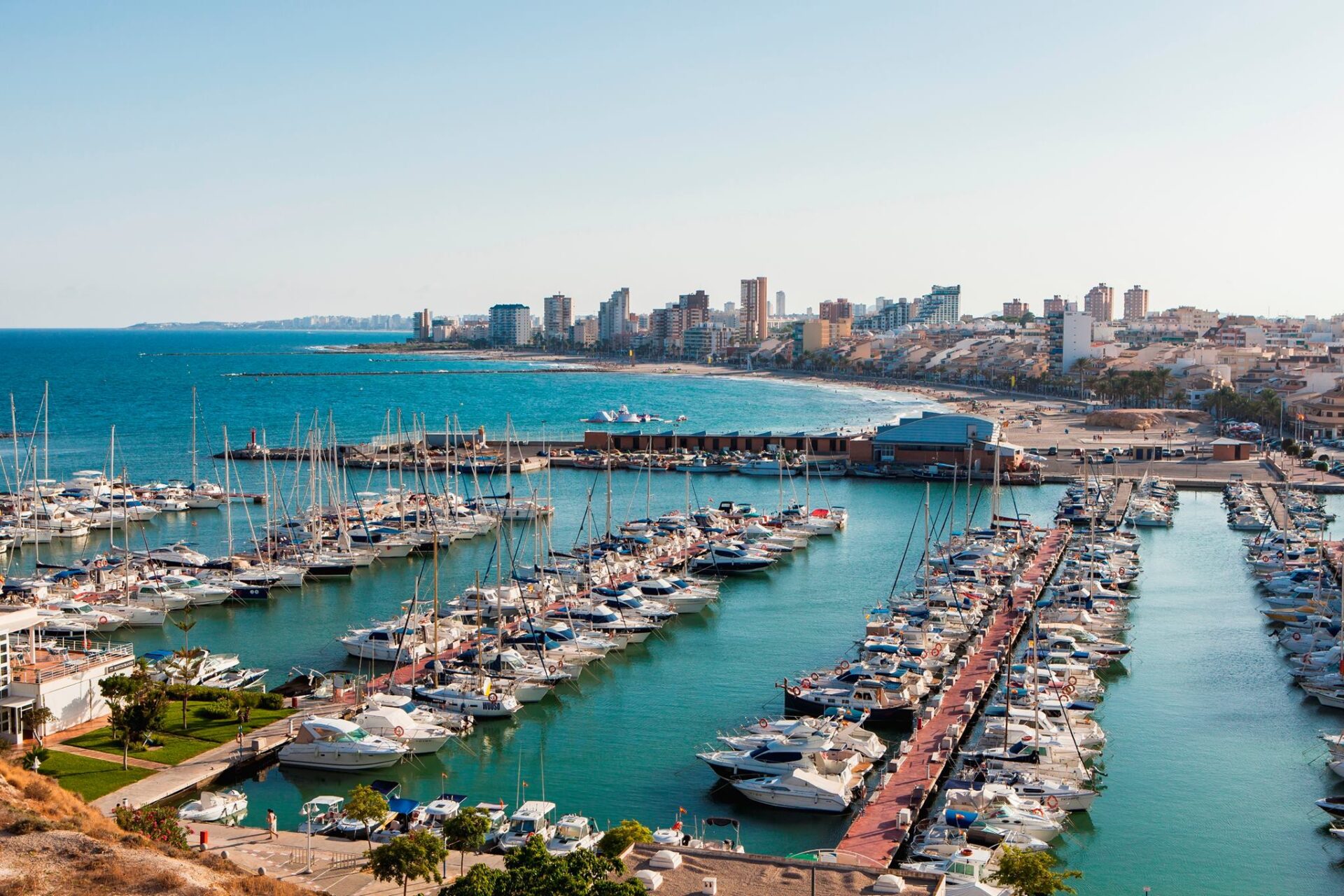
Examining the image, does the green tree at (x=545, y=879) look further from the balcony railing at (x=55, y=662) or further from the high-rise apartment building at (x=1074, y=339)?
the high-rise apartment building at (x=1074, y=339)

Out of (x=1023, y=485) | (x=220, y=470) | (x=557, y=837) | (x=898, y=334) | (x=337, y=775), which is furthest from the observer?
(x=898, y=334)

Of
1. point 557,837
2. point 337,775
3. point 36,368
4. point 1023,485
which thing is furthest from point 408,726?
point 36,368

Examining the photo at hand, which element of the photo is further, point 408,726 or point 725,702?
point 725,702

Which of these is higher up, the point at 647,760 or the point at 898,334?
the point at 898,334

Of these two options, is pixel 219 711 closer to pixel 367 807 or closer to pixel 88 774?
pixel 88 774

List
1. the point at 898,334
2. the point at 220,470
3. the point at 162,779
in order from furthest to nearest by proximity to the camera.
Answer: the point at 898,334, the point at 220,470, the point at 162,779

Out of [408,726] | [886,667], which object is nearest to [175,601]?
[408,726]

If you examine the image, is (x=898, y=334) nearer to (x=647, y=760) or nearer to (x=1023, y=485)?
(x=1023, y=485)

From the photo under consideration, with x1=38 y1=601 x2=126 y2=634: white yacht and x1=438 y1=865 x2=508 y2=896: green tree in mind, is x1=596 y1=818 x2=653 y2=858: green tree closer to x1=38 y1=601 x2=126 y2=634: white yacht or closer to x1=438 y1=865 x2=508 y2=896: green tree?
x1=438 y1=865 x2=508 y2=896: green tree
